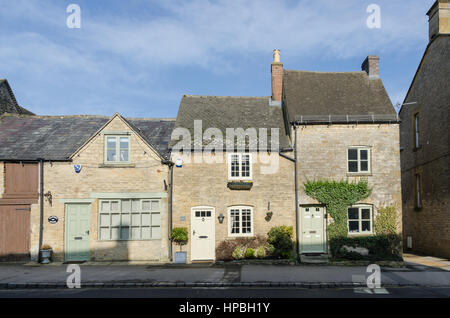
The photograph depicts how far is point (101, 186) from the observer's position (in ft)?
56.1

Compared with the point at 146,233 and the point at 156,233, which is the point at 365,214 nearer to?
the point at 156,233

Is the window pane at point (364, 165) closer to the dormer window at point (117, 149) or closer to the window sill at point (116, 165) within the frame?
the window sill at point (116, 165)

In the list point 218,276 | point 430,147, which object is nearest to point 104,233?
point 218,276

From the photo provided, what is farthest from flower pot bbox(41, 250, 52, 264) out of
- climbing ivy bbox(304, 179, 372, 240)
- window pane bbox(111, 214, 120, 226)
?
climbing ivy bbox(304, 179, 372, 240)

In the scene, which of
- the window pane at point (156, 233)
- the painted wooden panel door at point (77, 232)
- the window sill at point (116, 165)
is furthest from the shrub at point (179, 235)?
the painted wooden panel door at point (77, 232)

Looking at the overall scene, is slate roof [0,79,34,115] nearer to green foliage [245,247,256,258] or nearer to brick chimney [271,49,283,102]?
brick chimney [271,49,283,102]

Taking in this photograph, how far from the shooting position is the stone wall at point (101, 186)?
1672 cm

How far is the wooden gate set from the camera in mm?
16609

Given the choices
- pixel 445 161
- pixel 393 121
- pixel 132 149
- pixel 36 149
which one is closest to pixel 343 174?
pixel 393 121

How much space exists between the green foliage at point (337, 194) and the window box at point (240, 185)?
2.75 meters

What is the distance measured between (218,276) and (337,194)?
7.04 m

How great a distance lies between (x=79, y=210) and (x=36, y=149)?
12.8 ft

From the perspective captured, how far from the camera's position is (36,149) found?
1773 cm
